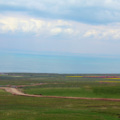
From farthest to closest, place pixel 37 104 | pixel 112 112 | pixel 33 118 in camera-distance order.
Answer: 1. pixel 37 104
2. pixel 112 112
3. pixel 33 118

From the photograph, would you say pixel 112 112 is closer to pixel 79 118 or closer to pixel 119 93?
pixel 79 118

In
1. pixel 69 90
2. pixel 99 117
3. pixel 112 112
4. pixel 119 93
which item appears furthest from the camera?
pixel 69 90

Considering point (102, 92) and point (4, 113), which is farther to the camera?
point (102, 92)

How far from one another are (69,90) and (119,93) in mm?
11383

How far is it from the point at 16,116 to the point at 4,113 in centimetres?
249

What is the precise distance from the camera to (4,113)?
3203 cm

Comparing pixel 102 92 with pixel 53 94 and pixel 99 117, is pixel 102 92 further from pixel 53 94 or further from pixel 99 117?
pixel 99 117

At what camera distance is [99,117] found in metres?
31.9

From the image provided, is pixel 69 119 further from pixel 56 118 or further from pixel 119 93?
pixel 119 93

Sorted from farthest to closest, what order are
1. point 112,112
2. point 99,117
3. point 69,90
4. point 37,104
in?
point 69,90, point 37,104, point 112,112, point 99,117

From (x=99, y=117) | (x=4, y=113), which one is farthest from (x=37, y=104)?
(x=99, y=117)

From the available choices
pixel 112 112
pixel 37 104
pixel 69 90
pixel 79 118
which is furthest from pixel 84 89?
pixel 79 118

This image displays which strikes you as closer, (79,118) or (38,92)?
(79,118)

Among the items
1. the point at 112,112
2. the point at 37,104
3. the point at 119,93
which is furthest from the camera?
the point at 119,93
